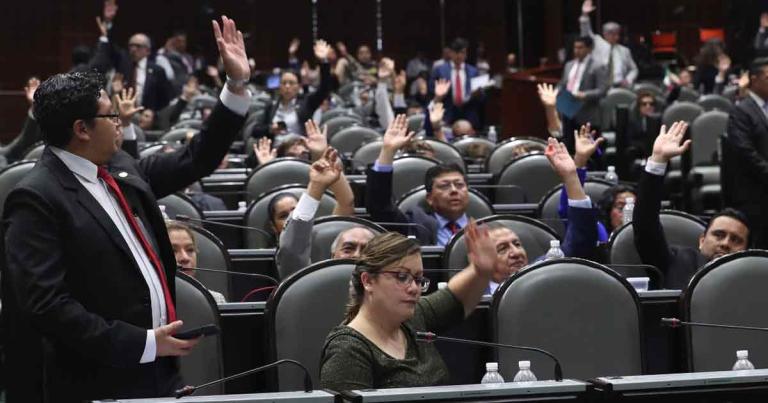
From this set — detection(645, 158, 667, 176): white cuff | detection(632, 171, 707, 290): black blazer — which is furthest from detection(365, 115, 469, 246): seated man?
detection(645, 158, 667, 176): white cuff

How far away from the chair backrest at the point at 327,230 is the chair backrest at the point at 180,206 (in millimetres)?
1079

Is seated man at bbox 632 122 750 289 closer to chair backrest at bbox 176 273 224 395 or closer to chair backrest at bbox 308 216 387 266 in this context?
chair backrest at bbox 308 216 387 266

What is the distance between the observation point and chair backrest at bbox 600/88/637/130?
1202 cm

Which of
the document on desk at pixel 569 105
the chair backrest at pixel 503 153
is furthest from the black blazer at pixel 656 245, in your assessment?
the document on desk at pixel 569 105

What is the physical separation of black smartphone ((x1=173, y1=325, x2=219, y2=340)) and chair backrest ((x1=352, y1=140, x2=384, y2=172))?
568cm

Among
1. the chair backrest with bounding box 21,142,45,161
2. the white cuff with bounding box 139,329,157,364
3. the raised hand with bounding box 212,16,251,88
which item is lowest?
the chair backrest with bounding box 21,142,45,161

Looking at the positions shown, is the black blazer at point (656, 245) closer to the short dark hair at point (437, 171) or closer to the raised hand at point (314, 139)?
the short dark hair at point (437, 171)

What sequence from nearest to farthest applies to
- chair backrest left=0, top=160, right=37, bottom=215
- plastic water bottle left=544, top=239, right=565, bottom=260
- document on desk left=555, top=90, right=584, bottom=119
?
plastic water bottle left=544, top=239, right=565, bottom=260
chair backrest left=0, top=160, right=37, bottom=215
document on desk left=555, top=90, right=584, bottom=119

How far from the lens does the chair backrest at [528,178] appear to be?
26.1ft

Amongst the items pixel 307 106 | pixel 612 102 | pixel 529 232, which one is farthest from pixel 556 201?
pixel 612 102

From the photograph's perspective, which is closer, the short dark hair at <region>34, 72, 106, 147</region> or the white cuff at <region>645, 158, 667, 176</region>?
the short dark hair at <region>34, 72, 106, 147</region>

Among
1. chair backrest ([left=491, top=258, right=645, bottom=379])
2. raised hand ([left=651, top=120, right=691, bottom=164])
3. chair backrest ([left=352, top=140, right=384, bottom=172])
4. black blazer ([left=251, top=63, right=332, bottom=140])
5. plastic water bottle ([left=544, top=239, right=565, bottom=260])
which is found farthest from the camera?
black blazer ([left=251, top=63, right=332, bottom=140])

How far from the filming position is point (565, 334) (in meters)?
4.26

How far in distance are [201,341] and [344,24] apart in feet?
60.4
